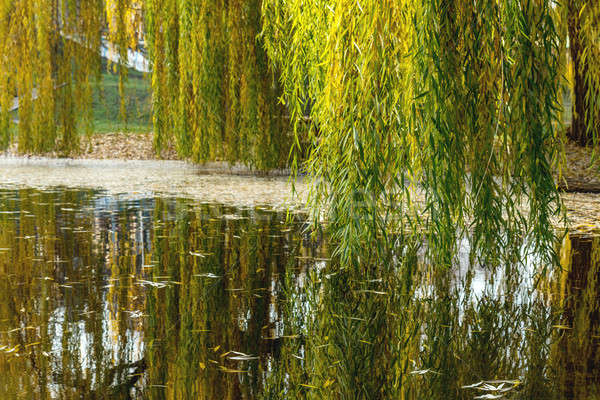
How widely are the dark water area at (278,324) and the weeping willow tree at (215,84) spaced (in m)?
4.03

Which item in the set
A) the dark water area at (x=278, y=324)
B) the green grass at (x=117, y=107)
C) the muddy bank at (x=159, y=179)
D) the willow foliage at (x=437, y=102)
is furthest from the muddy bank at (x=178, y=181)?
the green grass at (x=117, y=107)

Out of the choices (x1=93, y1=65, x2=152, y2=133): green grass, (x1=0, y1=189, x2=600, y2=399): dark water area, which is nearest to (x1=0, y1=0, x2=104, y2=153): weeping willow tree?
(x1=93, y1=65, x2=152, y2=133): green grass

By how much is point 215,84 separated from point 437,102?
584 centimetres

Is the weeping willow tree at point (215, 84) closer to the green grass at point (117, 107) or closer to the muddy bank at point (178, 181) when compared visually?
the muddy bank at point (178, 181)

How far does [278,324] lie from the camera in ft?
10.6

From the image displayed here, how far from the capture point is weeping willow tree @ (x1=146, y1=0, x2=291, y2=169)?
8.92 metres

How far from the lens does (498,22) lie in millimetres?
3580

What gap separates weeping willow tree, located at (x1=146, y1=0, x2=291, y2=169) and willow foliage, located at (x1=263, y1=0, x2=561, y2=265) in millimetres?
5053

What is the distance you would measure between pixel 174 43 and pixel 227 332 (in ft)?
24.8

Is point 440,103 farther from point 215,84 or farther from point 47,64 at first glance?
point 47,64

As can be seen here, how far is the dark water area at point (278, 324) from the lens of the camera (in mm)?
2488

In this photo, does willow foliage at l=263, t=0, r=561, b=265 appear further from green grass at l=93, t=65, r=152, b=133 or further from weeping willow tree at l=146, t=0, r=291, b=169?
green grass at l=93, t=65, r=152, b=133

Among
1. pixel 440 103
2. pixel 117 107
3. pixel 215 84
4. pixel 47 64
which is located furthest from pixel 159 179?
pixel 117 107

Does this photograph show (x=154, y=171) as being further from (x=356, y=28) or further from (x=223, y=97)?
(x=356, y=28)
